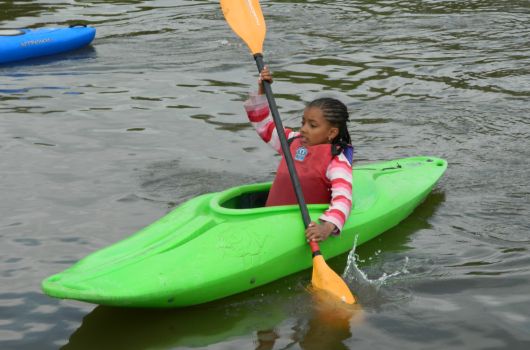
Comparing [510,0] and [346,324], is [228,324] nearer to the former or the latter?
[346,324]

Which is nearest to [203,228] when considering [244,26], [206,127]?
[244,26]

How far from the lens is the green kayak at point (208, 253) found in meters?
4.32

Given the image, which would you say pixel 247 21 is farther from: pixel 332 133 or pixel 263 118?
pixel 332 133

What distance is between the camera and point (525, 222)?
5.81 meters

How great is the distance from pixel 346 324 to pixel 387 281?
599 mm

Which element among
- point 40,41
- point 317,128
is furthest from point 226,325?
point 40,41

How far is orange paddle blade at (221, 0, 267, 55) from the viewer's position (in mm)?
6117

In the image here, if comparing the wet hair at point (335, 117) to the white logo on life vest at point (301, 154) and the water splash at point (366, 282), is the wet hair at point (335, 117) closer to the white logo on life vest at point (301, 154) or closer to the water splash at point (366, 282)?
the white logo on life vest at point (301, 154)

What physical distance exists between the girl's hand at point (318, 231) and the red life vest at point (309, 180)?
308 mm

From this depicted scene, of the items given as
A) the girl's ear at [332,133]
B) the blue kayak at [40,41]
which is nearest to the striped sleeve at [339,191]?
the girl's ear at [332,133]

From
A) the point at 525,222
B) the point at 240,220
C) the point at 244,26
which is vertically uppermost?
the point at 244,26

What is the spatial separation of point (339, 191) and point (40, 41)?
641 cm

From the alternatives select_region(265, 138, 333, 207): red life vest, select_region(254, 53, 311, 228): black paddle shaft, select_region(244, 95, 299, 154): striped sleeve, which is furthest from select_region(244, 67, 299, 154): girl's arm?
select_region(265, 138, 333, 207): red life vest

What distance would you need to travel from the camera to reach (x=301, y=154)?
17.8 ft
